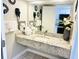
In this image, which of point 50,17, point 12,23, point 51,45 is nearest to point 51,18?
point 50,17

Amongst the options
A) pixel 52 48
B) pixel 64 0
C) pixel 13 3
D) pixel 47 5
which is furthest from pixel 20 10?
pixel 52 48

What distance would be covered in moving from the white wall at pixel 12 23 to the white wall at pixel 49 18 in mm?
613

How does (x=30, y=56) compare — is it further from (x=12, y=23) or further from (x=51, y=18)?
(x=51, y=18)

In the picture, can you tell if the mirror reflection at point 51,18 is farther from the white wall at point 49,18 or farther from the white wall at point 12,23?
the white wall at point 12,23

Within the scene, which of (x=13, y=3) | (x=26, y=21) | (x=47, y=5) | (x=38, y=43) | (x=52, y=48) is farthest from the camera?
(x=26, y=21)

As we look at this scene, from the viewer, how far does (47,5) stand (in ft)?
9.25

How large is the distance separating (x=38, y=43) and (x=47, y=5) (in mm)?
1123

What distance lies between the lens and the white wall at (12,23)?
2492 millimetres

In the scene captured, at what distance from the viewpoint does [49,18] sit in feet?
9.28

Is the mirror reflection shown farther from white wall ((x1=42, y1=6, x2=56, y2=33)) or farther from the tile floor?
the tile floor

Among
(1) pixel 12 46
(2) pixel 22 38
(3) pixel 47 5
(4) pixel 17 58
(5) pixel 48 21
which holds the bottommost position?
(4) pixel 17 58

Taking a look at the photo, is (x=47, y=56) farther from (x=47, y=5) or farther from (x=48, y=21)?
(x=47, y=5)

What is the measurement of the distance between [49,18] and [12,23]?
3.34 feet

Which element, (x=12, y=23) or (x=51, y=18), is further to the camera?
(x=51, y=18)
